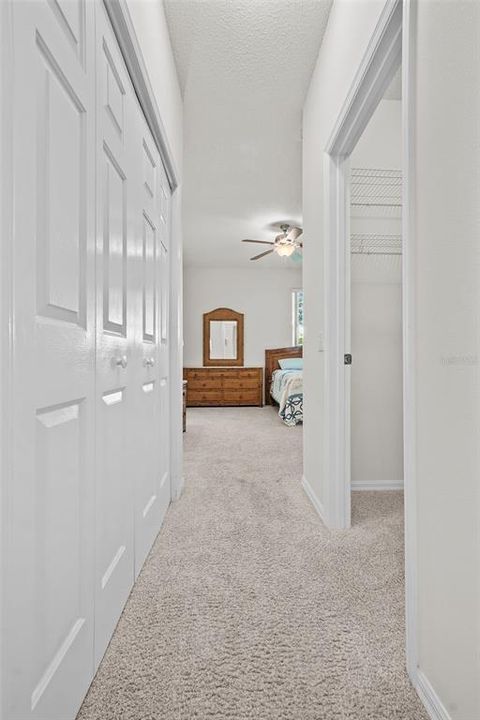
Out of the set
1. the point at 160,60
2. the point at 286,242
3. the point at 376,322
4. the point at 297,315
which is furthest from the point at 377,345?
the point at 297,315

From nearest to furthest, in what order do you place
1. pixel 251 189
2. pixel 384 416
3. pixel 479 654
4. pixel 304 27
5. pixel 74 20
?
1. pixel 479 654
2. pixel 74 20
3. pixel 304 27
4. pixel 384 416
5. pixel 251 189

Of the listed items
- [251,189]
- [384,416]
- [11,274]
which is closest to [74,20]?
[11,274]

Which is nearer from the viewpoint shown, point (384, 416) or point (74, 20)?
point (74, 20)

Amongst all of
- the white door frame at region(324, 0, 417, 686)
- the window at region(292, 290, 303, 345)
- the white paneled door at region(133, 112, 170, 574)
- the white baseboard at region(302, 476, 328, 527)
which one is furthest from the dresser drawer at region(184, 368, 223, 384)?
the white door frame at region(324, 0, 417, 686)

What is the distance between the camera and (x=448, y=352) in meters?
0.97

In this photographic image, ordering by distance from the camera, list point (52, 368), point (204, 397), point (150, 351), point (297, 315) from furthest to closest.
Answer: point (297, 315) < point (204, 397) < point (150, 351) < point (52, 368)

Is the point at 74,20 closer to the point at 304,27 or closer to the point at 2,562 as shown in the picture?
the point at 2,562

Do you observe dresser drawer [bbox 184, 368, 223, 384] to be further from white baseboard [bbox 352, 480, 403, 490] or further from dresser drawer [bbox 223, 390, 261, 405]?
white baseboard [bbox 352, 480, 403, 490]

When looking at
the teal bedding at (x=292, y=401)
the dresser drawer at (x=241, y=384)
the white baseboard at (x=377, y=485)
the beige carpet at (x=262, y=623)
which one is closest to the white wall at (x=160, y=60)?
the beige carpet at (x=262, y=623)

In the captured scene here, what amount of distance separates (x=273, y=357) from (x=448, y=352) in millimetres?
6771

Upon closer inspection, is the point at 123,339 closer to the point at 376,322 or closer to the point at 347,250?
the point at 347,250

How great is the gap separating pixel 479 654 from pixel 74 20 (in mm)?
1624

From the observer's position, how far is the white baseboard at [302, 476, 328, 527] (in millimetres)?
2225

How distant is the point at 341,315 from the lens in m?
2.14
